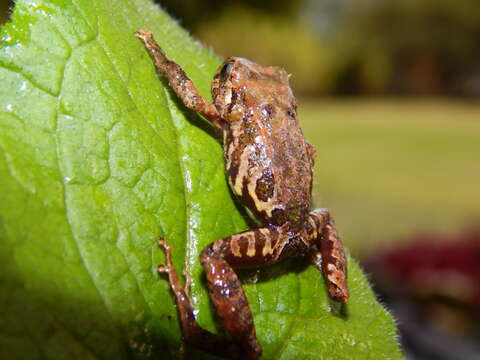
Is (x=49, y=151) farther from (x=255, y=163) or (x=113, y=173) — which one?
(x=255, y=163)

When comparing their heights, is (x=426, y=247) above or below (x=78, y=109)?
below

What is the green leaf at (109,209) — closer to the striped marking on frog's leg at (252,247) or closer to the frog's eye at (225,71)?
the striped marking on frog's leg at (252,247)

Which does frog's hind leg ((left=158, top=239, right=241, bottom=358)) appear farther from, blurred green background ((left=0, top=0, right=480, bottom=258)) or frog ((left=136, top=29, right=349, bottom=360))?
blurred green background ((left=0, top=0, right=480, bottom=258))

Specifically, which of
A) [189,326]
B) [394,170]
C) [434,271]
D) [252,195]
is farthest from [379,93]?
[189,326]

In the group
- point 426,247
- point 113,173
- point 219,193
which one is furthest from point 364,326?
point 426,247

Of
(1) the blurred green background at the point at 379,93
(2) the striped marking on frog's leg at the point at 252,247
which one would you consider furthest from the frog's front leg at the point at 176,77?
(1) the blurred green background at the point at 379,93

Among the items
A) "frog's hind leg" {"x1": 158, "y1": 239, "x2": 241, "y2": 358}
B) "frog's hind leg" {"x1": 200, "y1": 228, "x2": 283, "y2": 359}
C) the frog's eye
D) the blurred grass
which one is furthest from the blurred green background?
"frog's hind leg" {"x1": 158, "y1": 239, "x2": 241, "y2": 358}
